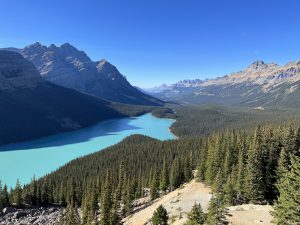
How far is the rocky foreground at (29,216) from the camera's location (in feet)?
318

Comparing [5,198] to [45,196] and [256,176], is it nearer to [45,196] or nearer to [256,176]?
[45,196]

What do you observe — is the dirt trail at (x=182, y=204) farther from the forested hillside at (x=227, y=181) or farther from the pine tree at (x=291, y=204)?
the pine tree at (x=291, y=204)

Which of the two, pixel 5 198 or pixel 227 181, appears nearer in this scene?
pixel 227 181

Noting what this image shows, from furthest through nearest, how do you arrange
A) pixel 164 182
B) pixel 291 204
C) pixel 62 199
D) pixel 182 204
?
pixel 62 199 → pixel 164 182 → pixel 182 204 → pixel 291 204

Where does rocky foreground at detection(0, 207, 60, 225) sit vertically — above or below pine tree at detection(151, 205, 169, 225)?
below

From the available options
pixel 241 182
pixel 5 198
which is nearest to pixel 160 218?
pixel 241 182

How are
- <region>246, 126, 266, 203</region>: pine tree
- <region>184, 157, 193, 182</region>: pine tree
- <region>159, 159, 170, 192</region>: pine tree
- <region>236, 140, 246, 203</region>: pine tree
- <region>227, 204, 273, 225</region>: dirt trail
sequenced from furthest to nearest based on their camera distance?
<region>184, 157, 193, 182</region>: pine tree < <region>159, 159, 170, 192</region>: pine tree < <region>236, 140, 246, 203</region>: pine tree < <region>246, 126, 266, 203</region>: pine tree < <region>227, 204, 273, 225</region>: dirt trail

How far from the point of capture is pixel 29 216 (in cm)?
10250

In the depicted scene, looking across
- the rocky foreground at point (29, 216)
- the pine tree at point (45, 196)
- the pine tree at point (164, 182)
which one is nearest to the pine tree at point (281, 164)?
the pine tree at point (164, 182)

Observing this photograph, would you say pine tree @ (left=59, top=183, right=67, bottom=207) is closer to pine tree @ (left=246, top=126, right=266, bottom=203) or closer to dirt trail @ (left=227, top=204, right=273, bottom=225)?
pine tree @ (left=246, top=126, right=266, bottom=203)

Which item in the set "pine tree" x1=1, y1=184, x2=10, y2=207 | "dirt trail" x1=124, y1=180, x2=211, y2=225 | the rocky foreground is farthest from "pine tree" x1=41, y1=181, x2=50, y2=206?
"dirt trail" x1=124, y1=180, x2=211, y2=225

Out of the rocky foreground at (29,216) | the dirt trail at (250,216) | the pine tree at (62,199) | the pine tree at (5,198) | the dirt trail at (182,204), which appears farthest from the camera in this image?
the pine tree at (62,199)

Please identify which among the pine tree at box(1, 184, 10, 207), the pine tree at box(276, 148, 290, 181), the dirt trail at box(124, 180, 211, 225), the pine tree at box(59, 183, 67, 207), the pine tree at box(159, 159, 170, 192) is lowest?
the pine tree at box(59, 183, 67, 207)

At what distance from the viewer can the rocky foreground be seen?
9688 centimetres
